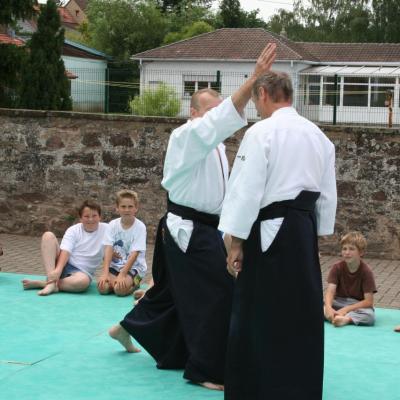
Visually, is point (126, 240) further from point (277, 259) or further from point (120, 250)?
point (277, 259)

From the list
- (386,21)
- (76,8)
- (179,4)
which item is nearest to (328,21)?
(386,21)

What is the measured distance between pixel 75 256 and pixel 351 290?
9.11 ft

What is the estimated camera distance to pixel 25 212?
1284 cm

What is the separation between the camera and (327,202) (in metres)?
5.45

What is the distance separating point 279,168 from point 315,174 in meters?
0.24

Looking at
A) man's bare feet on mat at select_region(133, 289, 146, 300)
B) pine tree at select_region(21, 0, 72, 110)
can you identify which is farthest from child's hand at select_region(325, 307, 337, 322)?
pine tree at select_region(21, 0, 72, 110)

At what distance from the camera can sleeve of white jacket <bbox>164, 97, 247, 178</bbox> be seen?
572 centimetres

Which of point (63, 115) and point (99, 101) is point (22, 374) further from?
point (99, 101)

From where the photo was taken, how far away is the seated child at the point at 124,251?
887 cm

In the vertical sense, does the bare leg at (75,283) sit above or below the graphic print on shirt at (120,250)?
below

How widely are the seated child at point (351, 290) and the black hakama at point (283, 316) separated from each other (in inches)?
105

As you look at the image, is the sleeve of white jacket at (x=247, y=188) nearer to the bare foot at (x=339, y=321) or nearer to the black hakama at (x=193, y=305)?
the black hakama at (x=193, y=305)

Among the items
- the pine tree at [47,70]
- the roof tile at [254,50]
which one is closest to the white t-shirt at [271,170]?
the pine tree at [47,70]

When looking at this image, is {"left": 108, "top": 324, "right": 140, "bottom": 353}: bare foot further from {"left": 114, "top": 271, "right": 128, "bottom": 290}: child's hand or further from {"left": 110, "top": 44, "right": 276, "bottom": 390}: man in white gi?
{"left": 114, "top": 271, "right": 128, "bottom": 290}: child's hand
